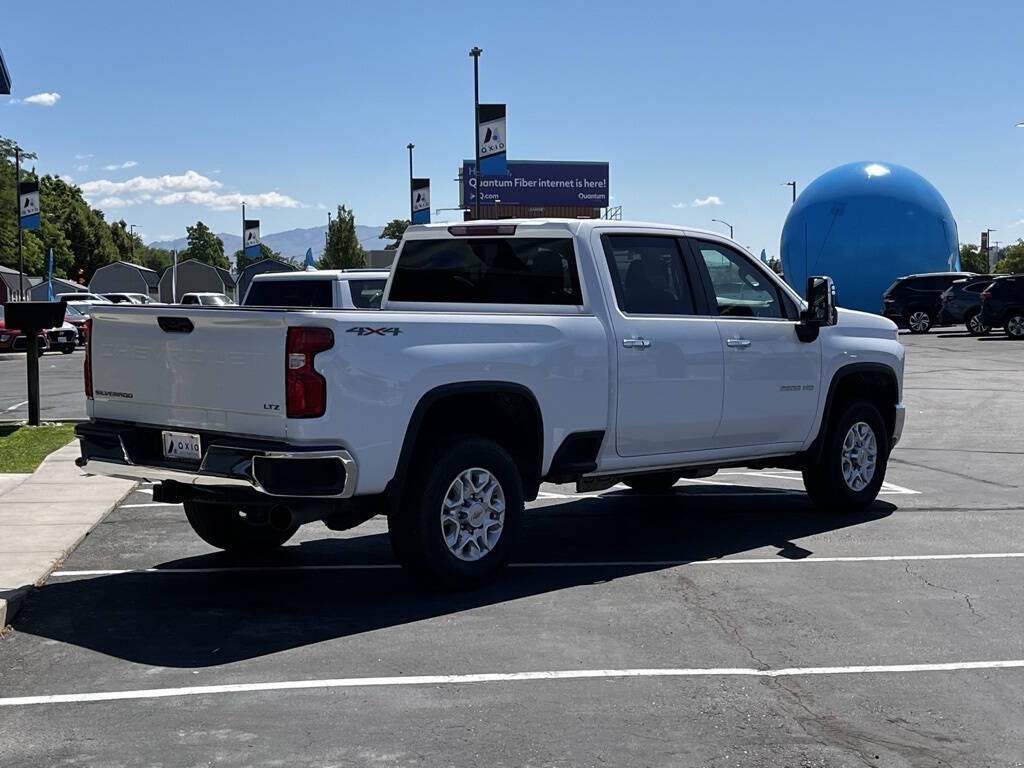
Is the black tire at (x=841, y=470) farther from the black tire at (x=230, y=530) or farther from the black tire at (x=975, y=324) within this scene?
the black tire at (x=975, y=324)

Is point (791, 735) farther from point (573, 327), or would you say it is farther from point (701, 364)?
point (701, 364)

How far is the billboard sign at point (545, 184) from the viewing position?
4432 inches

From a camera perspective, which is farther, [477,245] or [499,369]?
[477,245]

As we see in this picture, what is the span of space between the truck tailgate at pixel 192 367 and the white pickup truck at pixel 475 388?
12 mm

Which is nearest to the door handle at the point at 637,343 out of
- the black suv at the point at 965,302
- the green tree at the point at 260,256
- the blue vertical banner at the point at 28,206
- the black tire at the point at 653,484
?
the black tire at the point at 653,484

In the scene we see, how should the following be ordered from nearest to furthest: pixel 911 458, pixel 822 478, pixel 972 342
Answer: pixel 822 478, pixel 911 458, pixel 972 342

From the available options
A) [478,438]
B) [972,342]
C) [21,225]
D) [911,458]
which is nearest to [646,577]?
[478,438]

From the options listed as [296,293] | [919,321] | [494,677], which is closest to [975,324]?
[919,321]

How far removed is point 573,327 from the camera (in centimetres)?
802

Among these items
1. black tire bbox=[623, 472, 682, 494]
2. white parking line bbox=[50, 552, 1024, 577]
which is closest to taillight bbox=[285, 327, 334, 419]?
white parking line bbox=[50, 552, 1024, 577]

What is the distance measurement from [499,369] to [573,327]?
2.27ft

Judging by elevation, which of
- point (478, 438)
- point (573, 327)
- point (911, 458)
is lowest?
point (911, 458)

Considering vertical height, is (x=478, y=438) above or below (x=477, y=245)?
below

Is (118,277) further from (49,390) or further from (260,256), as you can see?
(49,390)
